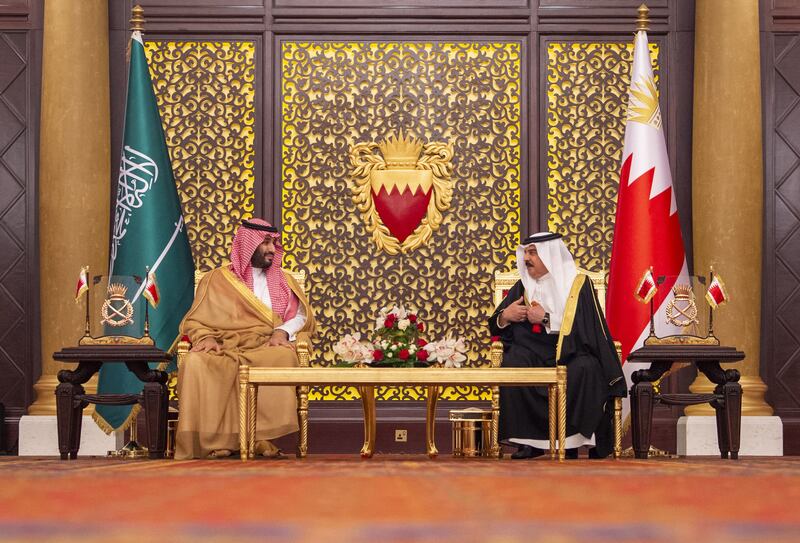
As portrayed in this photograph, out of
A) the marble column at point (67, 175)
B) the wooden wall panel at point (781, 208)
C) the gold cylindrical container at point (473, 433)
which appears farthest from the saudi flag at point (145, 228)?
the wooden wall panel at point (781, 208)

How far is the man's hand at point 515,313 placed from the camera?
557cm

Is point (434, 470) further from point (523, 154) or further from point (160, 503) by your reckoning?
point (523, 154)

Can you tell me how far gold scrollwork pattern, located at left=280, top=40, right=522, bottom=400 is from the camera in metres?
6.86

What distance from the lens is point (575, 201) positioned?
22.7 ft

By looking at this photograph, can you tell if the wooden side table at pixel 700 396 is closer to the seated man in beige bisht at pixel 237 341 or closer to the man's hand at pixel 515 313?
the man's hand at pixel 515 313

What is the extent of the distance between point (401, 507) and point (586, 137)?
16.8 feet

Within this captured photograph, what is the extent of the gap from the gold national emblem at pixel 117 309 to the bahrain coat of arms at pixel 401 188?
1848mm

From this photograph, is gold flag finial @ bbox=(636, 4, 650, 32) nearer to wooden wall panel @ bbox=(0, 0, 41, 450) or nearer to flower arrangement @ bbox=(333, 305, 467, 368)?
flower arrangement @ bbox=(333, 305, 467, 368)

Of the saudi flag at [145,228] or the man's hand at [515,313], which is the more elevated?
the saudi flag at [145,228]

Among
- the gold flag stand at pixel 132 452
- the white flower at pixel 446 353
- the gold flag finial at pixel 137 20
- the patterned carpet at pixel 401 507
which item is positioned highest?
the gold flag finial at pixel 137 20

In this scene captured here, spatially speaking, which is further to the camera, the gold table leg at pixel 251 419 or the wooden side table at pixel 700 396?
the wooden side table at pixel 700 396

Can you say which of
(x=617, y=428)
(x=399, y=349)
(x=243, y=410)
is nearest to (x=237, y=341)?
(x=243, y=410)

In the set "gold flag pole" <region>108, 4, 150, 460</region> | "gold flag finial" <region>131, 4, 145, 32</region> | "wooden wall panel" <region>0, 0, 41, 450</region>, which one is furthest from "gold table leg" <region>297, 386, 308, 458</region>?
"gold flag finial" <region>131, 4, 145, 32</region>

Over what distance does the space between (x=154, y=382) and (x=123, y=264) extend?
103 centimetres
